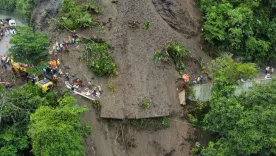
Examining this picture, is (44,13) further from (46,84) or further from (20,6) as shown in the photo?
(46,84)

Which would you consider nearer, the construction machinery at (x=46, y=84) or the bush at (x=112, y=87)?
the construction machinery at (x=46, y=84)

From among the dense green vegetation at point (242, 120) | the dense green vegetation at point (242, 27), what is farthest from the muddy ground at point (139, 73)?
the dense green vegetation at point (242, 120)

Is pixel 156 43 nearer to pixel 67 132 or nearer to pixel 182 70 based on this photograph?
pixel 182 70

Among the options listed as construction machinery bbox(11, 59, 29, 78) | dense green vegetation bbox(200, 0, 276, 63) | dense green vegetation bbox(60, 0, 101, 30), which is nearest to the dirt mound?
dense green vegetation bbox(200, 0, 276, 63)

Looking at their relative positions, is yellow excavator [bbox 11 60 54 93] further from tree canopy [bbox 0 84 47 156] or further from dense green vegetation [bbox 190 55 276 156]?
dense green vegetation [bbox 190 55 276 156]

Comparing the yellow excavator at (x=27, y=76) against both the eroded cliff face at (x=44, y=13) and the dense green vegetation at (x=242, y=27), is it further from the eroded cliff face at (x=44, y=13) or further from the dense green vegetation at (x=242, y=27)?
the dense green vegetation at (x=242, y=27)

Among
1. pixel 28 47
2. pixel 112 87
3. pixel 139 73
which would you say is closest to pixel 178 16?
pixel 139 73
